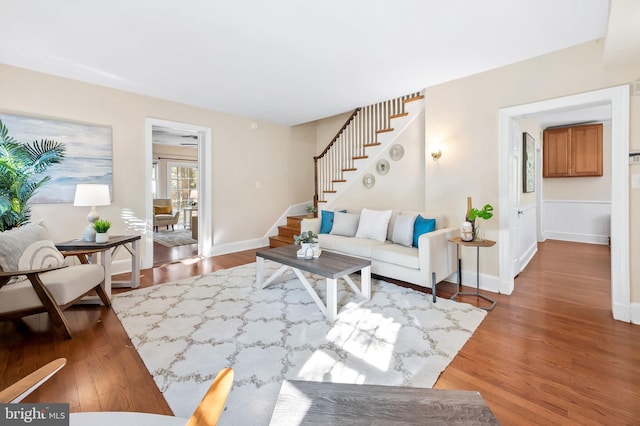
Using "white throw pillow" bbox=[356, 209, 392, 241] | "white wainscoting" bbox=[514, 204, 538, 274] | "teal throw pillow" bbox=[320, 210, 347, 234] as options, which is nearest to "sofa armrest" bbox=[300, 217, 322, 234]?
"teal throw pillow" bbox=[320, 210, 347, 234]

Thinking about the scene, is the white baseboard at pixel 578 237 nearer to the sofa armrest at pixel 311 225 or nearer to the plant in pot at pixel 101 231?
the sofa armrest at pixel 311 225

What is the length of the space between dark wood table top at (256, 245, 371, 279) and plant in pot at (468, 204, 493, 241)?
3.86 feet

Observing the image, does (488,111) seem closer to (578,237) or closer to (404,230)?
(404,230)

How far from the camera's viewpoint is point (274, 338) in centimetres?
234

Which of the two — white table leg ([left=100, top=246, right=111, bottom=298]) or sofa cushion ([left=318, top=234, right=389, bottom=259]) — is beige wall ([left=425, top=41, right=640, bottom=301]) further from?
white table leg ([left=100, top=246, right=111, bottom=298])

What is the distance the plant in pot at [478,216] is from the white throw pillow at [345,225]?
1.57 metres

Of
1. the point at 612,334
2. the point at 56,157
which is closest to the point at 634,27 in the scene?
the point at 612,334

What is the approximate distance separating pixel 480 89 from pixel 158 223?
788 cm

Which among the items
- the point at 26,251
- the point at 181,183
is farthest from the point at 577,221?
the point at 181,183

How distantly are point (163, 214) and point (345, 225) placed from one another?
618 centimetres

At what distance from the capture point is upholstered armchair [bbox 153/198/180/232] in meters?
8.02

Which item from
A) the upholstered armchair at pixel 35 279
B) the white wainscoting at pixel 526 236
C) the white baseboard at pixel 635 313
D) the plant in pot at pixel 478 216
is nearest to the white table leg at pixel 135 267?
the upholstered armchair at pixel 35 279

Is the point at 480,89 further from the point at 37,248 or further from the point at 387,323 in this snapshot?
the point at 37,248

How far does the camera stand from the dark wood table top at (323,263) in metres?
2.73
